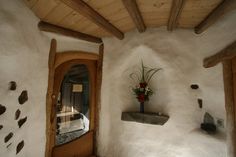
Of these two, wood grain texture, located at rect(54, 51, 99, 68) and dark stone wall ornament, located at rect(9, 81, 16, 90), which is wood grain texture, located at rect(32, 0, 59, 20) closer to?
wood grain texture, located at rect(54, 51, 99, 68)

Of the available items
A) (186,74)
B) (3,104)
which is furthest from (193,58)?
(3,104)

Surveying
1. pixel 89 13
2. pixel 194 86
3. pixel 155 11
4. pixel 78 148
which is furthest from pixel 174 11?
pixel 78 148

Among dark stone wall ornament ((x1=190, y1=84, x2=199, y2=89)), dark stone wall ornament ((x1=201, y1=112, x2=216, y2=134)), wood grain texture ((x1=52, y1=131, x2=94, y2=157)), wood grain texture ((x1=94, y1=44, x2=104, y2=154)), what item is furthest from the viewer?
wood grain texture ((x1=94, y1=44, x2=104, y2=154))

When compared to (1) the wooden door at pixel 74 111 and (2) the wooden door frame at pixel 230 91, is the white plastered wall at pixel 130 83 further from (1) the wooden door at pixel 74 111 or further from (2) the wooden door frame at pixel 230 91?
(1) the wooden door at pixel 74 111

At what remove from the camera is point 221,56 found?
1745 millimetres

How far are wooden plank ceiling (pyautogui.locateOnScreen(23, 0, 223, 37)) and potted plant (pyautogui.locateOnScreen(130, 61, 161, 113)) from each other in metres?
0.65

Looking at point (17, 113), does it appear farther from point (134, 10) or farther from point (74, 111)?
point (134, 10)

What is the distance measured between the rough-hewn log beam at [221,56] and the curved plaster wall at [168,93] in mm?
80

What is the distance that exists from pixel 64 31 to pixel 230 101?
201 centimetres

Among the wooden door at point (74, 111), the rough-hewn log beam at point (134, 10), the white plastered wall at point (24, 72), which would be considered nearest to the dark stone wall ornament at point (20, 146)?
the white plastered wall at point (24, 72)

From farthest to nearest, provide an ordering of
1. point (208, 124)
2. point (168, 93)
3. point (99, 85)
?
point (99, 85) < point (168, 93) < point (208, 124)

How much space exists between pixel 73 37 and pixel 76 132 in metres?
1.36

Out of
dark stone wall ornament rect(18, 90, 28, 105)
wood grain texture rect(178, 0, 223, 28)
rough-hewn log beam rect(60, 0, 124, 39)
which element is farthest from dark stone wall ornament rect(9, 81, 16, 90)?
wood grain texture rect(178, 0, 223, 28)

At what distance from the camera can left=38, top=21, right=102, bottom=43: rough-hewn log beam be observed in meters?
1.87
